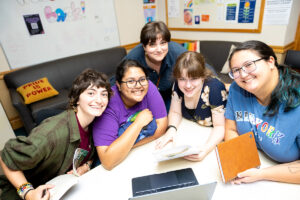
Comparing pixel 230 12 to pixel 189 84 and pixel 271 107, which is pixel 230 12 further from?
pixel 271 107

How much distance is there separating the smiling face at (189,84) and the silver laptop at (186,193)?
2.15ft

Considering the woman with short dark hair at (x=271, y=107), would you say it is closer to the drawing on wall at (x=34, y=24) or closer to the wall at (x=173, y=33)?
the wall at (x=173, y=33)

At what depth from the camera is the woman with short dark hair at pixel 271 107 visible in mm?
871

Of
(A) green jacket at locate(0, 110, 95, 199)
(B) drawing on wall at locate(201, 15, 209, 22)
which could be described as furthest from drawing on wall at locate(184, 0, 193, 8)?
(A) green jacket at locate(0, 110, 95, 199)

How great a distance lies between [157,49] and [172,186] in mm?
1195


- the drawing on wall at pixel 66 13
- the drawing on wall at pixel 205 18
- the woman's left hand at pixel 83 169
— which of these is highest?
the drawing on wall at pixel 66 13

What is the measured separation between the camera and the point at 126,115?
132 centimetres

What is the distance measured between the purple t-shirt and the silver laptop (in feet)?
1.65

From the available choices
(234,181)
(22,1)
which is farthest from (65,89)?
(234,181)

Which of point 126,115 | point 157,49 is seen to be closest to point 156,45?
point 157,49

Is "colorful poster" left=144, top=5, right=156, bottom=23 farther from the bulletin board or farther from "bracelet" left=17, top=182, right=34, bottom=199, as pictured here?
"bracelet" left=17, top=182, right=34, bottom=199

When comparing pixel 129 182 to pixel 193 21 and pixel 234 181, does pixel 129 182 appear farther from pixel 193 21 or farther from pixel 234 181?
pixel 193 21

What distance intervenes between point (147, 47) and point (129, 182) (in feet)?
3.90

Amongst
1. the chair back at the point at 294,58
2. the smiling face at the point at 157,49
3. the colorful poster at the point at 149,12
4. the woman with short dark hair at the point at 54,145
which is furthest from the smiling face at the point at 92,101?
the colorful poster at the point at 149,12
